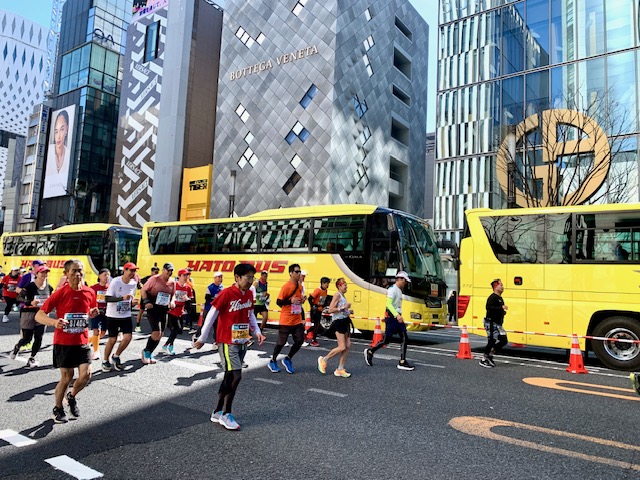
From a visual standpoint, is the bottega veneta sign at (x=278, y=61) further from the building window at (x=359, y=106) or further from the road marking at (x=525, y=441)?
the road marking at (x=525, y=441)

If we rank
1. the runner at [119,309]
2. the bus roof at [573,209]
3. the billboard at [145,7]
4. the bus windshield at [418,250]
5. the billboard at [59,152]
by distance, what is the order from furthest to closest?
the billboard at [59,152] < the billboard at [145,7] < the bus windshield at [418,250] < the bus roof at [573,209] < the runner at [119,309]

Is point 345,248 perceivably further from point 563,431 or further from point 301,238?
point 563,431

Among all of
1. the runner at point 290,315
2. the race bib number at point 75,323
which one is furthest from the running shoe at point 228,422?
the runner at point 290,315

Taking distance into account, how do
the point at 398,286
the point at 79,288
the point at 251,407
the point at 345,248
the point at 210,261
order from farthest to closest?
the point at 210,261 < the point at 345,248 < the point at 398,286 < the point at 251,407 < the point at 79,288

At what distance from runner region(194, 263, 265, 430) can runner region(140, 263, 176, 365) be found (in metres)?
3.98

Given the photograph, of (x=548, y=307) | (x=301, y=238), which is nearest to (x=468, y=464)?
(x=548, y=307)

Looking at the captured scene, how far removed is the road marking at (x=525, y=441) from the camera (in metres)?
4.58

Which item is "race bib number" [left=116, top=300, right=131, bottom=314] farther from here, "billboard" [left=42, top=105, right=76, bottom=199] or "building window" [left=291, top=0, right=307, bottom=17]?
→ "billboard" [left=42, top=105, right=76, bottom=199]

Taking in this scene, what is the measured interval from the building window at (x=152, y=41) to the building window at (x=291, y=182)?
22592 mm

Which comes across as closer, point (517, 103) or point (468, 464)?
point (468, 464)

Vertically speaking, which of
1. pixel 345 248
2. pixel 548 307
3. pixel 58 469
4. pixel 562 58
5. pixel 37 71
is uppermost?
pixel 37 71

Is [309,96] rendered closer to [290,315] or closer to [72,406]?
[290,315]

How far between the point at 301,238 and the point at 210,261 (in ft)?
13.9

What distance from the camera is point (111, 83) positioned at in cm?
6994
